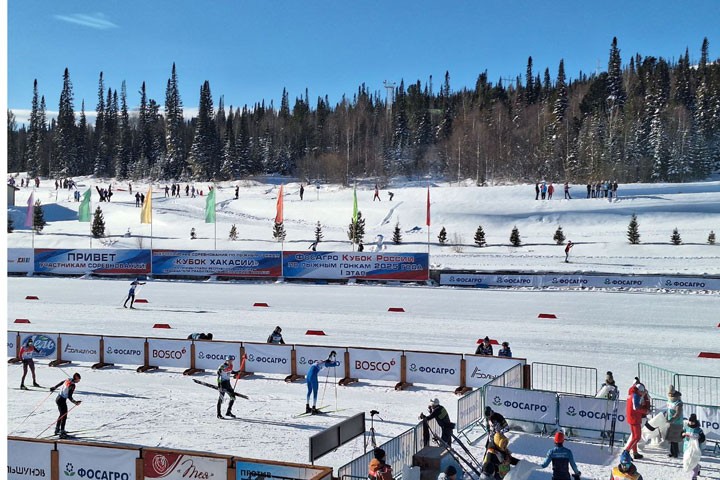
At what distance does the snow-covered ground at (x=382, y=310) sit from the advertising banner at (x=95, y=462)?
2068mm

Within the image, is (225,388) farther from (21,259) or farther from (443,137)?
(443,137)

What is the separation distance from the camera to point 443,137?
10188 cm

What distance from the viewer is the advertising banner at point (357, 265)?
106 feet

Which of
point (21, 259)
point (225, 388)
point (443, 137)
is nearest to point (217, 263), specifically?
point (21, 259)

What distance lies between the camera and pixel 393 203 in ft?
179

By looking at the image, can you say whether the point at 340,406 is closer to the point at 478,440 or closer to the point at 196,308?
the point at 478,440

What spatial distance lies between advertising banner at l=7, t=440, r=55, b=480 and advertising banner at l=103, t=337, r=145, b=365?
780cm

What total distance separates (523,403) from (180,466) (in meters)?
6.39

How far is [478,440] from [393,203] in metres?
42.8

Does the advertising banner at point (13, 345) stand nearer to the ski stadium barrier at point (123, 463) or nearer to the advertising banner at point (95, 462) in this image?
the ski stadium barrier at point (123, 463)

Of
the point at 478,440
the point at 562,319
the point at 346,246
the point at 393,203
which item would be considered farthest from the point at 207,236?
the point at 478,440

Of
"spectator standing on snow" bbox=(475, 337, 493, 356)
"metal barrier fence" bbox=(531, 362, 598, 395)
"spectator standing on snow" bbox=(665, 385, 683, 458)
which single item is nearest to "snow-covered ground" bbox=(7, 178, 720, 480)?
"spectator standing on snow" bbox=(665, 385, 683, 458)

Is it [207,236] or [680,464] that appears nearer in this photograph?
[680,464]

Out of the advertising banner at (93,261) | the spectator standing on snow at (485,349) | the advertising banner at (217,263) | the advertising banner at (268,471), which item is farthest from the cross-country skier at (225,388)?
the advertising banner at (93,261)
